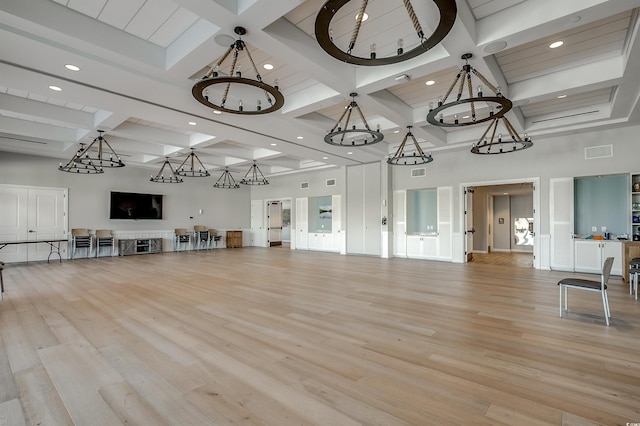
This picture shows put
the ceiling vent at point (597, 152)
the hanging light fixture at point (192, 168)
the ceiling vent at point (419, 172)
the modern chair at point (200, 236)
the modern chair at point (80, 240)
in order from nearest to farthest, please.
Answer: the ceiling vent at point (597, 152)
the hanging light fixture at point (192, 168)
the ceiling vent at point (419, 172)
the modern chair at point (80, 240)
the modern chair at point (200, 236)

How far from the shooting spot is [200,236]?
1312 centimetres

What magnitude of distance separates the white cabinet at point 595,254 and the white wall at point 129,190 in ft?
41.4

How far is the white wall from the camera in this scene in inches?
367

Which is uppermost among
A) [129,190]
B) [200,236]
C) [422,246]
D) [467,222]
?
[129,190]

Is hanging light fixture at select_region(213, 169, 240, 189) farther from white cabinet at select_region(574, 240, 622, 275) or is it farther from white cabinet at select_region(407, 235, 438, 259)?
white cabinet at select_region(574, 240, 622, 275)

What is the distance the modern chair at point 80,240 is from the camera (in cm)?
979

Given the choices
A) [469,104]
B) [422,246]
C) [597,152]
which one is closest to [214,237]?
[422,246]

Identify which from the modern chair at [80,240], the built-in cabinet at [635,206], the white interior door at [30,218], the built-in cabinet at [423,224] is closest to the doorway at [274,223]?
the built-in cabinet at [423,224]

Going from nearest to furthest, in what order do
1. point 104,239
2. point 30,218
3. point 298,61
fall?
point 298,61 → point 30,218 → point 104,239

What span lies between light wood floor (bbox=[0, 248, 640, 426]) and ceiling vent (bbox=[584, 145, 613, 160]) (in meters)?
3.56

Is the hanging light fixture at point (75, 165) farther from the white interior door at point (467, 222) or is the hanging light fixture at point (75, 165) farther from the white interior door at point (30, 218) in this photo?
the white interior door at point (467, 222)

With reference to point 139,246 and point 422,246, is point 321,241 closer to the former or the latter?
point 422,246

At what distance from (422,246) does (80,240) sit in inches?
433

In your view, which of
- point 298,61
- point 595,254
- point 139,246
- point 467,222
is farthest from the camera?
point 139,246
